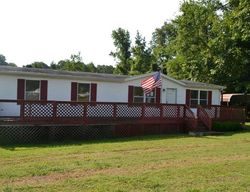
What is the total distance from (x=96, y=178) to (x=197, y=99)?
830 inches

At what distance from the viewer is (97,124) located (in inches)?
827

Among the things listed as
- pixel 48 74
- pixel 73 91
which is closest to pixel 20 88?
pixel 48 74

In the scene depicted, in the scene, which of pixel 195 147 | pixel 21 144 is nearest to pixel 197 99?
pixel 195 147

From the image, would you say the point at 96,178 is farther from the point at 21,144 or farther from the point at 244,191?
the point at 21,144

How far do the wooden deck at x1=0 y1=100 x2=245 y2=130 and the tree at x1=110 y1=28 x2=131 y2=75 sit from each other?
42768 millimetres

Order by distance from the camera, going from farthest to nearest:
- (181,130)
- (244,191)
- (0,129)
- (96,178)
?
(181,130) → (0,129) → (96,178) → (244,191)

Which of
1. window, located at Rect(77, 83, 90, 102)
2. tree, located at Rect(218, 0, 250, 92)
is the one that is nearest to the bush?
window, located at Rect(77, 83, 90, 102)

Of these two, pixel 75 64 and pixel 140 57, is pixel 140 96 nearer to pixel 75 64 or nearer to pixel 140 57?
pixel 140 57

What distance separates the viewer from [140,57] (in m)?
66.7

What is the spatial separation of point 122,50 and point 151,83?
46.7 meters

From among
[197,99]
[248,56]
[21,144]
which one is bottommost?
[21,144]

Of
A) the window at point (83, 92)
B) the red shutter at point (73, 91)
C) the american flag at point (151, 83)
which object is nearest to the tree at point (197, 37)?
the american flag at point (151, 83)

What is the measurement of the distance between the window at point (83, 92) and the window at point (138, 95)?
328cm

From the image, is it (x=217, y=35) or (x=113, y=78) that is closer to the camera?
(x=113, y=78)
